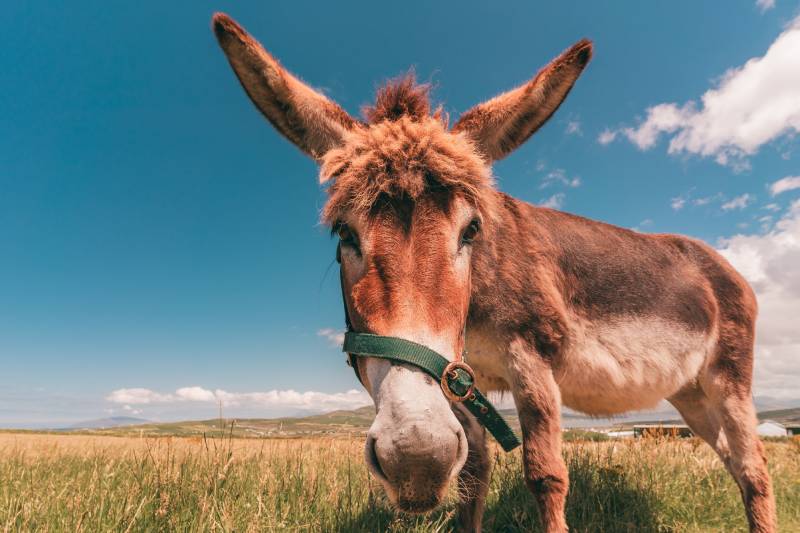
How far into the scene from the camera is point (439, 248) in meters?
2.40

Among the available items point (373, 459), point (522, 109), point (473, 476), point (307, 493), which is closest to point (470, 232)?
point (522, 109)

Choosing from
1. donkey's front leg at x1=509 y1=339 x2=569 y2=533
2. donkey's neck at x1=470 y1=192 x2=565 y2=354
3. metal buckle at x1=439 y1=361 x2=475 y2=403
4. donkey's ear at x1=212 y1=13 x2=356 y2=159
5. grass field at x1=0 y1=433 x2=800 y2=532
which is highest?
donkey's ear at x1=212 y1=13 x2=356 y2=159

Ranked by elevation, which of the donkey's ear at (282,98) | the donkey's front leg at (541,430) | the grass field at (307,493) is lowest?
the grass field at (307,493)

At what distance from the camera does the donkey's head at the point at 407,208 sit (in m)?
1.85

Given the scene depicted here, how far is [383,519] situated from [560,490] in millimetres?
1512

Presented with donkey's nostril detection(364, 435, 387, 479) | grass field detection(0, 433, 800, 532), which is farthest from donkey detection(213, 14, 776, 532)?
grass field detection(0, 433, 800, 532)

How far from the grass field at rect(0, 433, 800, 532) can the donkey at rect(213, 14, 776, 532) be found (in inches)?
30.0

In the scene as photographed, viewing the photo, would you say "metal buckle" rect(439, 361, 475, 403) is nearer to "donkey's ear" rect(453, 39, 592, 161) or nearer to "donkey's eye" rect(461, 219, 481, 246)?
"donkey's eye" rect(461, 219, 481, 246)

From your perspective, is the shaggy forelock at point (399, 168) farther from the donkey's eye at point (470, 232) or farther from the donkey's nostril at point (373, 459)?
the donkey's nostril at point (373, 459)

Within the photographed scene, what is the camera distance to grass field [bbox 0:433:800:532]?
3.00 m

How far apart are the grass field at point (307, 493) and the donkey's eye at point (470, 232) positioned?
191 cm

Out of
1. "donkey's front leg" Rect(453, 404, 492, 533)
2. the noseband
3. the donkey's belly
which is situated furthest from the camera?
the donkey's belly

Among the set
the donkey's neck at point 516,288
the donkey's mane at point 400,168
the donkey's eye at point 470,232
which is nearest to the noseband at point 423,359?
the donkey's mane at point 400,168

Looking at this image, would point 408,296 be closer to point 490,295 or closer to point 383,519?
point 490,295
